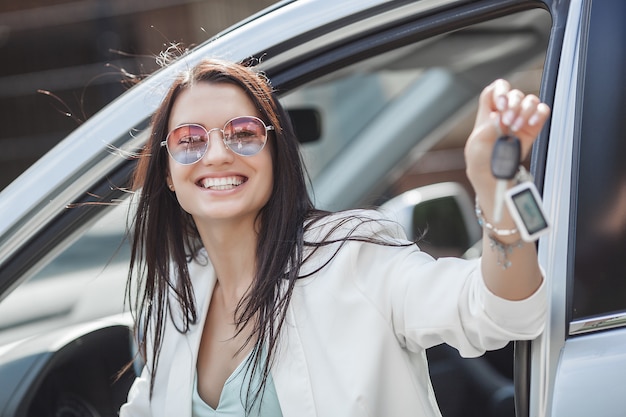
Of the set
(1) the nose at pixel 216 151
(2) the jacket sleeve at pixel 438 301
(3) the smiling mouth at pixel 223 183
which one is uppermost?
(1) the nose at pixel 216 151

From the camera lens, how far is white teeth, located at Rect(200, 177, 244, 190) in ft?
6.05

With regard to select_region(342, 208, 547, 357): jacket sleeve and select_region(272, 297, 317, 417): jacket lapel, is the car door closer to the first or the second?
select_region(342, 208, 547, 357): jacket sleeve

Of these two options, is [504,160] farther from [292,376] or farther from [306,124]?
[306,124]

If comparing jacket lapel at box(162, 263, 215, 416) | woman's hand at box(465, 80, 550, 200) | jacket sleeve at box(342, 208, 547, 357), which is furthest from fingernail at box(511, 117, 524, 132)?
jacket lapel at box(162, 263, 215, 416)

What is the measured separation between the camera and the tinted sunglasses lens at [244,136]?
182 centimetres

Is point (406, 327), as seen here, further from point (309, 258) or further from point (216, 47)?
point (216, 47)

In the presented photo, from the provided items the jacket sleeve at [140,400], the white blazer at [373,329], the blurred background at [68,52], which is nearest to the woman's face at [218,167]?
the white blazer at [373,329]

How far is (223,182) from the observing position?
1844 millimetres

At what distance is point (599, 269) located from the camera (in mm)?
1639

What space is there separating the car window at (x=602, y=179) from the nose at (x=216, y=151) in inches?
26.4

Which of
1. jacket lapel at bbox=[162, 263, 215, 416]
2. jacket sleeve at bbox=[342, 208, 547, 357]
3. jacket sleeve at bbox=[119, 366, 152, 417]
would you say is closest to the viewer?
jacket sleeve at bbox=[342, 208, 547, 357]

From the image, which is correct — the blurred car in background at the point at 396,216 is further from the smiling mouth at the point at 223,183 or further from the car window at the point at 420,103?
the car window at the point at 420,103

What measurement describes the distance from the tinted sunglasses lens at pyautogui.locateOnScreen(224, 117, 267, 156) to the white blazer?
0.22 metres

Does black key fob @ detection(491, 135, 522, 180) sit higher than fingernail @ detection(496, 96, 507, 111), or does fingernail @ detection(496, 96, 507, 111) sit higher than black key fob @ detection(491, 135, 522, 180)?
fingernail @ detection(496, 96, 507, 111)
